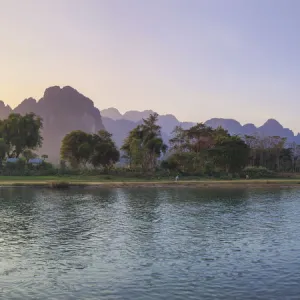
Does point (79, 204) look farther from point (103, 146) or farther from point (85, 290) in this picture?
point (103, 146)

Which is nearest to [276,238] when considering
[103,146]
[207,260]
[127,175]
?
[207,260]

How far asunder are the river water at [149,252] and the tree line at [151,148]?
150ft

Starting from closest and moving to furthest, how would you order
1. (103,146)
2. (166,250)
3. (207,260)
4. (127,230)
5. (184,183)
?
1. (207,260)
2. (166,250)
3. (127,230)
4. (184,183)
5. (103,146)

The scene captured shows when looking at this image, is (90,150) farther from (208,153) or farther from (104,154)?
(208,153)

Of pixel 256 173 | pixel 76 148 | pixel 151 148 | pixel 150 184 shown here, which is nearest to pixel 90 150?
pixel 76 148

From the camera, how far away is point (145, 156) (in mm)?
87188

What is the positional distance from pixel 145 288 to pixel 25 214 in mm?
21759

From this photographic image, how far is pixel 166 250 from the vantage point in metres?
21.5

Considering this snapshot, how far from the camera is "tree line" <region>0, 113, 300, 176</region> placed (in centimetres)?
8412

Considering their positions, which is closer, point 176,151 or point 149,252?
point 149,252

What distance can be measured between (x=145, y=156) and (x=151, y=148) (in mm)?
2685

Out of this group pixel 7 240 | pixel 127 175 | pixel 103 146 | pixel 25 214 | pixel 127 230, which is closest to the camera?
pixel 7 240

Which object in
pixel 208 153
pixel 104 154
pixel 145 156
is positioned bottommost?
pixel 145 156

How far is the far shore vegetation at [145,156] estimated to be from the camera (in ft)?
265
